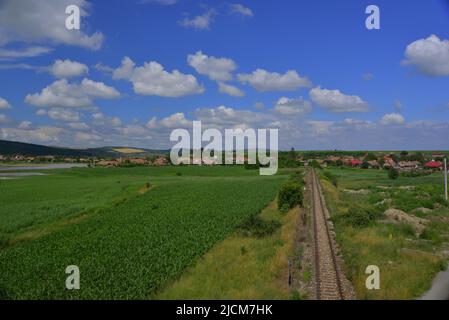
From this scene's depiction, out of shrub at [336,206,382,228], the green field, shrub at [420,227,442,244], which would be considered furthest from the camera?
shrub at [336,206,382,228]

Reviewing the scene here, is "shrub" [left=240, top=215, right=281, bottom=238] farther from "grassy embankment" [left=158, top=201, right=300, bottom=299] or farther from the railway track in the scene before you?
the railway track

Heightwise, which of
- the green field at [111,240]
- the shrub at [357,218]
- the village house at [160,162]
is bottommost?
the green field at [111,240]

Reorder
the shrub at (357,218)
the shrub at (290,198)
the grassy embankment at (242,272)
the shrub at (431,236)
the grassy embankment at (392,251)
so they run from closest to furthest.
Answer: the grassy embankment at (242,272) → the grassy embankment at (392,251) → the shrub at (431,236) → the shrub at (357,218) → the shrub at (290,198)

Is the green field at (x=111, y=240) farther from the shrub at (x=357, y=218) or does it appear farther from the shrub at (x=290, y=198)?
the shrub at (x=357, y=218)

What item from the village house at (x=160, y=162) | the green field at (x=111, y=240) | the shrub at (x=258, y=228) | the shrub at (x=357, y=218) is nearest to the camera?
the green field at (x=111, y=240)

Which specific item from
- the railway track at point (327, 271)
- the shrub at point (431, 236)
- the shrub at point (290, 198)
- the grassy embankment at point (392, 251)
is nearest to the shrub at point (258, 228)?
the railway track at point (327, 271)

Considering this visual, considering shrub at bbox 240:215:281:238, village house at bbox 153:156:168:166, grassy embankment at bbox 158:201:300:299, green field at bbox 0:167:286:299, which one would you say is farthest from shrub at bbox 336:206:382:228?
village house at bbox 153:156:168:166
